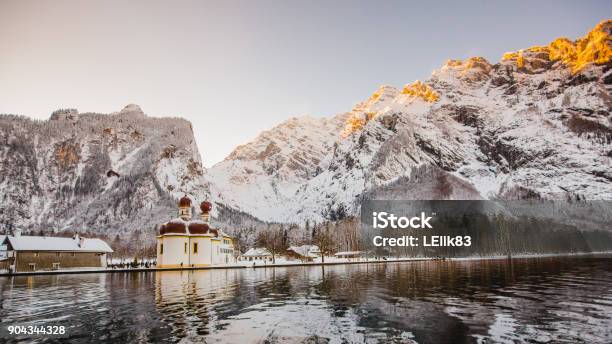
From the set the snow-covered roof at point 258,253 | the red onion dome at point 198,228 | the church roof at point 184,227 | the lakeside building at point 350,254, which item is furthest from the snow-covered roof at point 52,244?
the lakeside building at point 350,254

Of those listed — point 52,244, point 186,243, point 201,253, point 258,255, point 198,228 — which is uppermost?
point 198,228

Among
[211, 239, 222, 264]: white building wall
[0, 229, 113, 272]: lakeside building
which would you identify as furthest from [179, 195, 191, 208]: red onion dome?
[0, 229, 113, 272]: lakeside building

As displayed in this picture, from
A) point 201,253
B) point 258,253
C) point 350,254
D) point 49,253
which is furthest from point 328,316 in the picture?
point 350,254

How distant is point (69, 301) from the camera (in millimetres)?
31500

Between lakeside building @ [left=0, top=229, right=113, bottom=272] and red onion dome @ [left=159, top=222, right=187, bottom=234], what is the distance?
1314cm

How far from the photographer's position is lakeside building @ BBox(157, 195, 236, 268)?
303ft

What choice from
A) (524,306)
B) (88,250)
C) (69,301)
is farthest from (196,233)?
(524,306)

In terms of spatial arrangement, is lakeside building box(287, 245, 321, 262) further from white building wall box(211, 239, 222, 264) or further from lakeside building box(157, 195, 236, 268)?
lakeside building box(157, 195, 236, 268)

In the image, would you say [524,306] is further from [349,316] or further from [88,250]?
[88,250]

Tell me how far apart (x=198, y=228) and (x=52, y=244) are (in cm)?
2908

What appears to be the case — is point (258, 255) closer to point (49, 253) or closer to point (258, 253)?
point (258, 253)

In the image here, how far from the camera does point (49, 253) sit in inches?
3258

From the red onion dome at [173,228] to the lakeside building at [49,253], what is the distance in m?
13.1

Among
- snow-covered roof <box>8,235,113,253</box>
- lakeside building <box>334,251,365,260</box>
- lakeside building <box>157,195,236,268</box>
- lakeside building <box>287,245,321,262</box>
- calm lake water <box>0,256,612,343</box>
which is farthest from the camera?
lakeside building <box>334,251,365,260</box>
